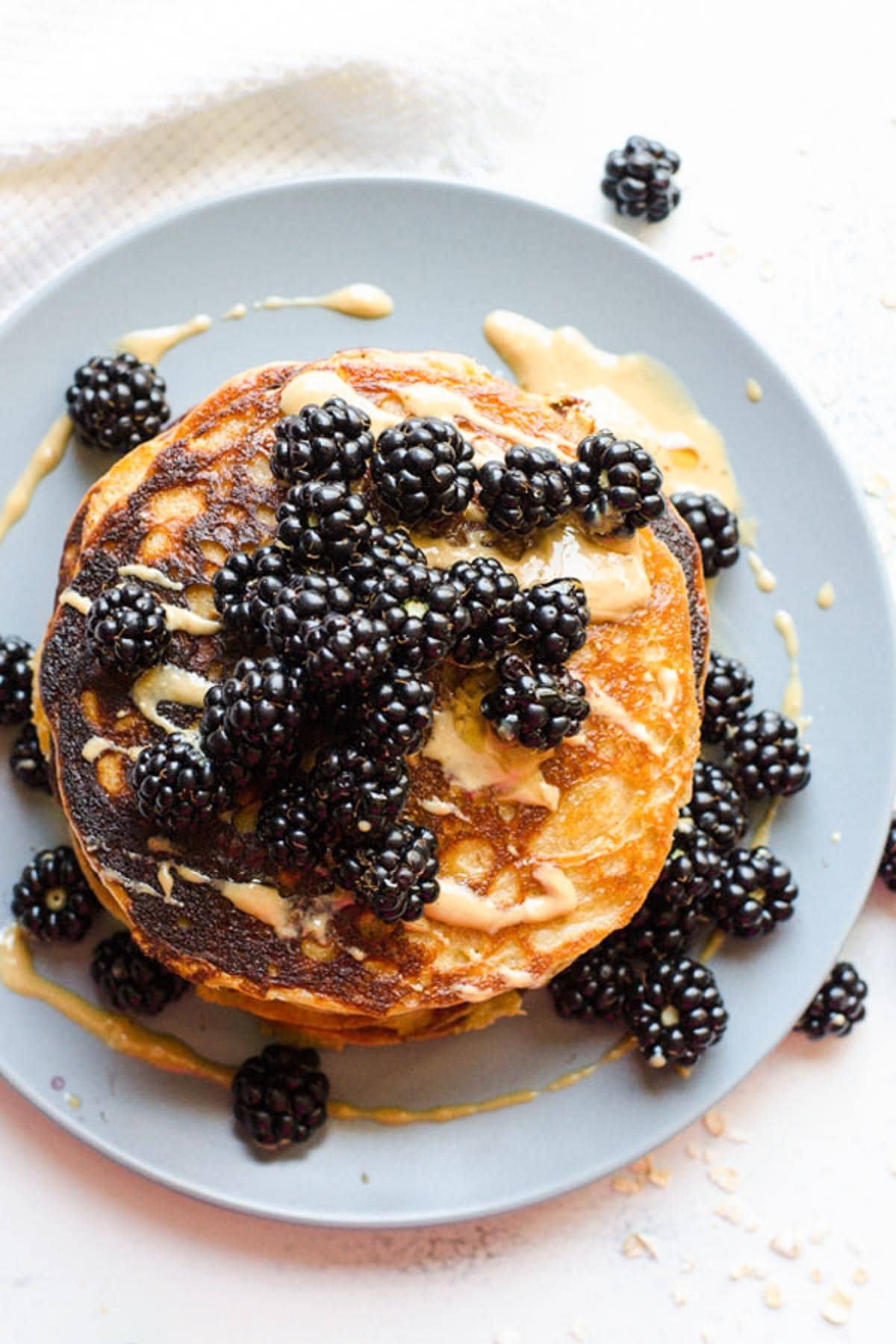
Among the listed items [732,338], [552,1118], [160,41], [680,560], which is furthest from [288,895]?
[160,41]

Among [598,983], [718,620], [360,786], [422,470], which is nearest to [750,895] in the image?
[598,983]

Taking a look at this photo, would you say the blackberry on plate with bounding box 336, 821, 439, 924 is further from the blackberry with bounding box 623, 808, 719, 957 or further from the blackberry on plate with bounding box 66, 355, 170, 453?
the blackberry on plate with bounding box 66, 355, 170, 453

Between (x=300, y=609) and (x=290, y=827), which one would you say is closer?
(x=300, y=609)

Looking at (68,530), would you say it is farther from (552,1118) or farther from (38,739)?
(552,1118)

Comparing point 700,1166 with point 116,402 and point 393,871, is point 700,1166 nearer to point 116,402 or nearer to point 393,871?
point 393,871

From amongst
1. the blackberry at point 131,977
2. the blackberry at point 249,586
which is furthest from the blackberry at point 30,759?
the blackberry at point 249,586
